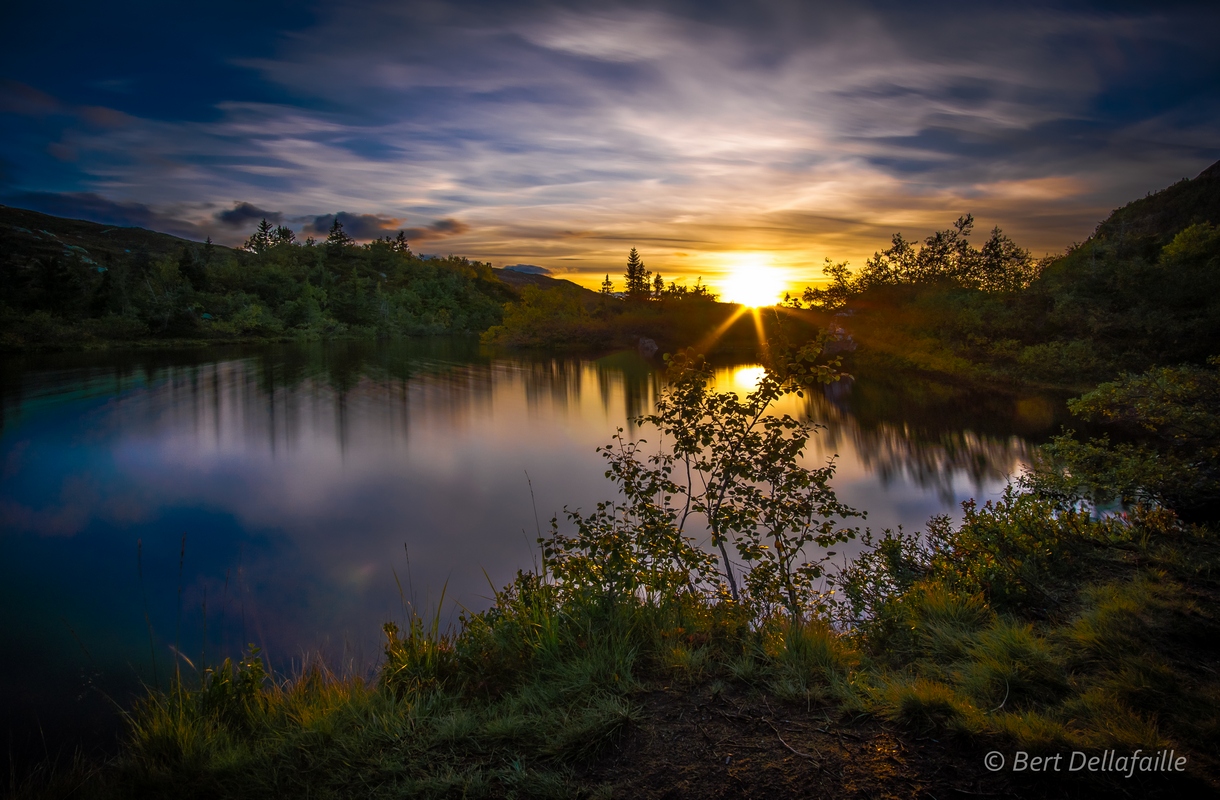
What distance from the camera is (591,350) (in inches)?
2192

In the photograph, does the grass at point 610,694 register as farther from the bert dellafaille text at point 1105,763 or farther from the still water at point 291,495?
the still water at point 291,495

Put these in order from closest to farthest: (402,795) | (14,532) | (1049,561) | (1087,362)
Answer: (402,795) < (1049,561) < (14,532) < (1087,362)

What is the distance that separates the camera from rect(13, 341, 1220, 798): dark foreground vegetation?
3004mm

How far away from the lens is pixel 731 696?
3.77 metres

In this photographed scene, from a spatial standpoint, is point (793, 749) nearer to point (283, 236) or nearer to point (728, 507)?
point (728, 507)

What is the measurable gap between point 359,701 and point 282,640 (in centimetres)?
430

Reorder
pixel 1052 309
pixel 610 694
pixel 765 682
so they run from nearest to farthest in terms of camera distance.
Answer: pixel 610 694 → pixel 765 682 → pixel 1052 309

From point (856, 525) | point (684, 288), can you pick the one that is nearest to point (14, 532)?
point (856, 525)

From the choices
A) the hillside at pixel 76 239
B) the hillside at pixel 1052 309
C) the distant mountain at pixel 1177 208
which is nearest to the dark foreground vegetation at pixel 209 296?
the hillside at pixel 76 239

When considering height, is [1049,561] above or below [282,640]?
above

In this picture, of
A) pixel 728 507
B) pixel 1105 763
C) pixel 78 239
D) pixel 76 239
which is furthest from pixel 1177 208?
pixel 78 239

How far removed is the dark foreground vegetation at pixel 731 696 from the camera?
3.00 m

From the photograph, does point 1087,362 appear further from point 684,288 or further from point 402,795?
point 684,288

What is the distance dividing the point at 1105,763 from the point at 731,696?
1.93 m
